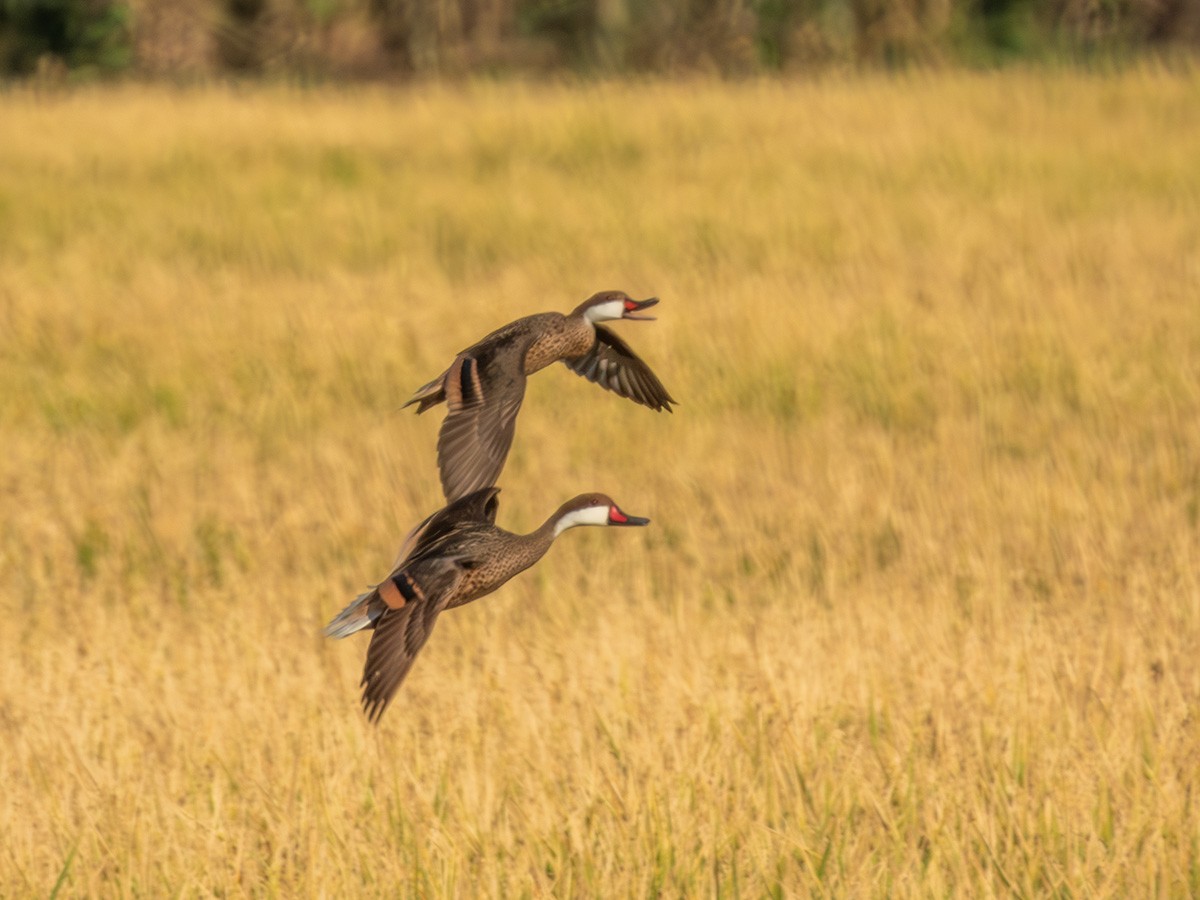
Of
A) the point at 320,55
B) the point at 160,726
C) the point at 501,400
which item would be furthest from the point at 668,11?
the point at 501,400

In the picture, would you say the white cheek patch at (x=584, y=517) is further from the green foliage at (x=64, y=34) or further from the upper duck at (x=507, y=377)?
the green foliage at (x=64, y=34)

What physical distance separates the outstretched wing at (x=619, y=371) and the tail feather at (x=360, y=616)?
37cm

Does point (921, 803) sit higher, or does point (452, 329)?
point (452, 329)

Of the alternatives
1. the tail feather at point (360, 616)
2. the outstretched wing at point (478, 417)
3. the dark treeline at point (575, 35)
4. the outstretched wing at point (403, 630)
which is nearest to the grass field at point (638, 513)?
the tail feather at point (360, 616)

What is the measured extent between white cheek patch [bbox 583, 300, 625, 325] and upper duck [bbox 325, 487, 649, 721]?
20 cm

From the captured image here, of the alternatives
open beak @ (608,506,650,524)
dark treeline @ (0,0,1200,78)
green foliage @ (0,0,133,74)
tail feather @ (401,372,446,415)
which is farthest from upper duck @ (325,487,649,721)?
green foliage @ (0,0,133,74)

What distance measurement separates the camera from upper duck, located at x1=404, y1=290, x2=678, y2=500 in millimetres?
1795

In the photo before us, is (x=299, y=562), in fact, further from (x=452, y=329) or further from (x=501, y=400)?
(x=501, y=400)

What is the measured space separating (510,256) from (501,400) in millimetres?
8033

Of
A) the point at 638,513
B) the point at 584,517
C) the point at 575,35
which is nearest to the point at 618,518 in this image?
the point at 584,517

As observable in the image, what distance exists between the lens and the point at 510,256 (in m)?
9.81

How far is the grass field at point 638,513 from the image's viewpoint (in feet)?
12.1

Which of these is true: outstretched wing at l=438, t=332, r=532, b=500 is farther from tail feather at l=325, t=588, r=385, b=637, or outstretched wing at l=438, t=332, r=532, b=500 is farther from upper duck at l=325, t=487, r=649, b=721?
tail feather at l=325, t=588, r=385, b=637

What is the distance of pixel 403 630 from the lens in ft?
6.26
